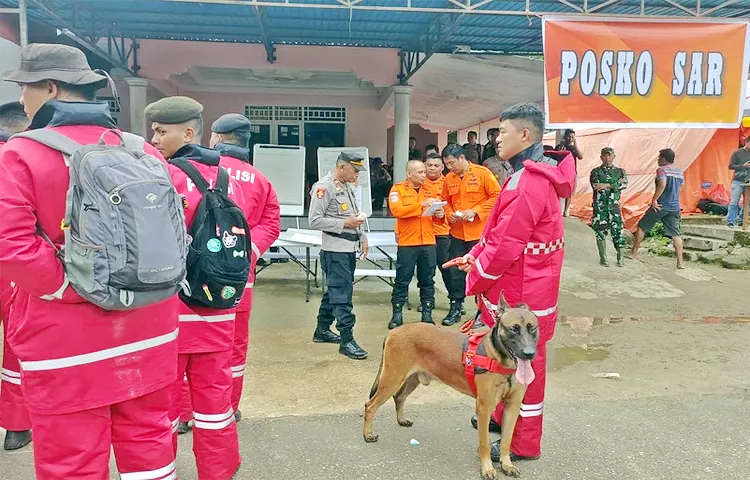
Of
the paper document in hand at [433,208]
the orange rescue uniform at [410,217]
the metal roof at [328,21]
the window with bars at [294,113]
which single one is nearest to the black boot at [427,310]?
the orange rescue uniform at [410,217]

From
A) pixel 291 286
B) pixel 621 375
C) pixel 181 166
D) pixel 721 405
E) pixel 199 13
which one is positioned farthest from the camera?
pixel 199 13

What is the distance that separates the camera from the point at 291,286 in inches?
314

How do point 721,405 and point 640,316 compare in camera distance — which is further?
point 640,316

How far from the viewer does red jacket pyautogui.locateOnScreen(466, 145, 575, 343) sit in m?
3.00

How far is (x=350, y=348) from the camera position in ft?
16.5

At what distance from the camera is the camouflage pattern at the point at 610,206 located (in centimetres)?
900

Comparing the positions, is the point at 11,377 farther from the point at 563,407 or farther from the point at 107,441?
the point at 563,407

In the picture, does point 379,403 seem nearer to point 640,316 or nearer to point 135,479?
point 135,479

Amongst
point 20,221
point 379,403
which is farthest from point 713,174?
point 20,221

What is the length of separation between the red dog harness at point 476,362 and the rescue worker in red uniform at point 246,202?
131 centimetres

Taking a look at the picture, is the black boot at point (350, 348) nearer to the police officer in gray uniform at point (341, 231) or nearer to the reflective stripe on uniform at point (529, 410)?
the police officer in gray uniform at point (341, 231)

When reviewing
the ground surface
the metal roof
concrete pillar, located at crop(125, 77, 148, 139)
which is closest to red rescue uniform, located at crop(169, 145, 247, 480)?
the ground surface

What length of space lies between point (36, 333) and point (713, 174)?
15.5m

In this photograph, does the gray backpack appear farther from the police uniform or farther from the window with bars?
the window with bars
